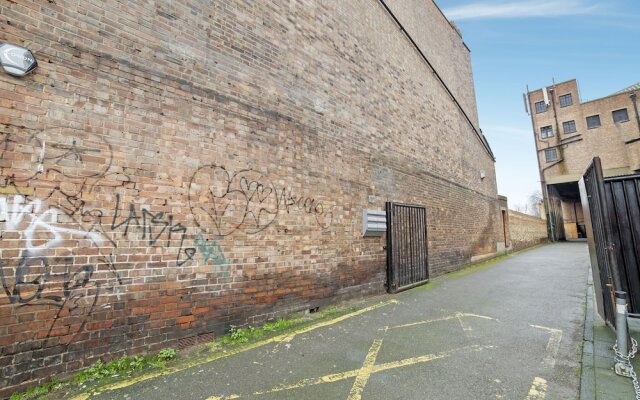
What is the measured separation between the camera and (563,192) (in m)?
30.6

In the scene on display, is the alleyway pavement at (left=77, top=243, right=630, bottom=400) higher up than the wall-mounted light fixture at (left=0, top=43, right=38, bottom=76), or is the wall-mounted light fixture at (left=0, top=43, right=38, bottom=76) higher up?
the wall-mounted light fixture at (left=0, top=43, right=38, bottom=76)

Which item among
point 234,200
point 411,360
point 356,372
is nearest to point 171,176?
point 234,200

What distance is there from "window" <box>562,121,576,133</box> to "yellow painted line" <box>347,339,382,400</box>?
36550mm

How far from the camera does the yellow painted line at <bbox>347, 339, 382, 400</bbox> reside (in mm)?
2670

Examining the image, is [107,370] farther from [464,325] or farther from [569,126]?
[569,126]

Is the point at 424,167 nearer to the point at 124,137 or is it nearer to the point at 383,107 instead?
the point at 383,107

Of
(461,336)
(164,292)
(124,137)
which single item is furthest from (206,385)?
(461,336)

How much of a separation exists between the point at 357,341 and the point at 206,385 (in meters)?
2.01

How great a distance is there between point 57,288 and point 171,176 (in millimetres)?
1646

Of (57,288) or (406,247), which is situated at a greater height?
(406,247)

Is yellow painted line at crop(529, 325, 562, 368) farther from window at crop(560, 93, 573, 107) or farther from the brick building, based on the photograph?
window at crop(560, 93, 573, 107)

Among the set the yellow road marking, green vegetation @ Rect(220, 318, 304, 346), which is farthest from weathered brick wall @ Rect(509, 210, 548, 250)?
green vegetation @ Rect(220, 318, 304, 346)

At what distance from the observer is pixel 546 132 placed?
1219 inches

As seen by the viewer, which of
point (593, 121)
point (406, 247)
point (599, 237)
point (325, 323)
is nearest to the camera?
point (599, 237)
